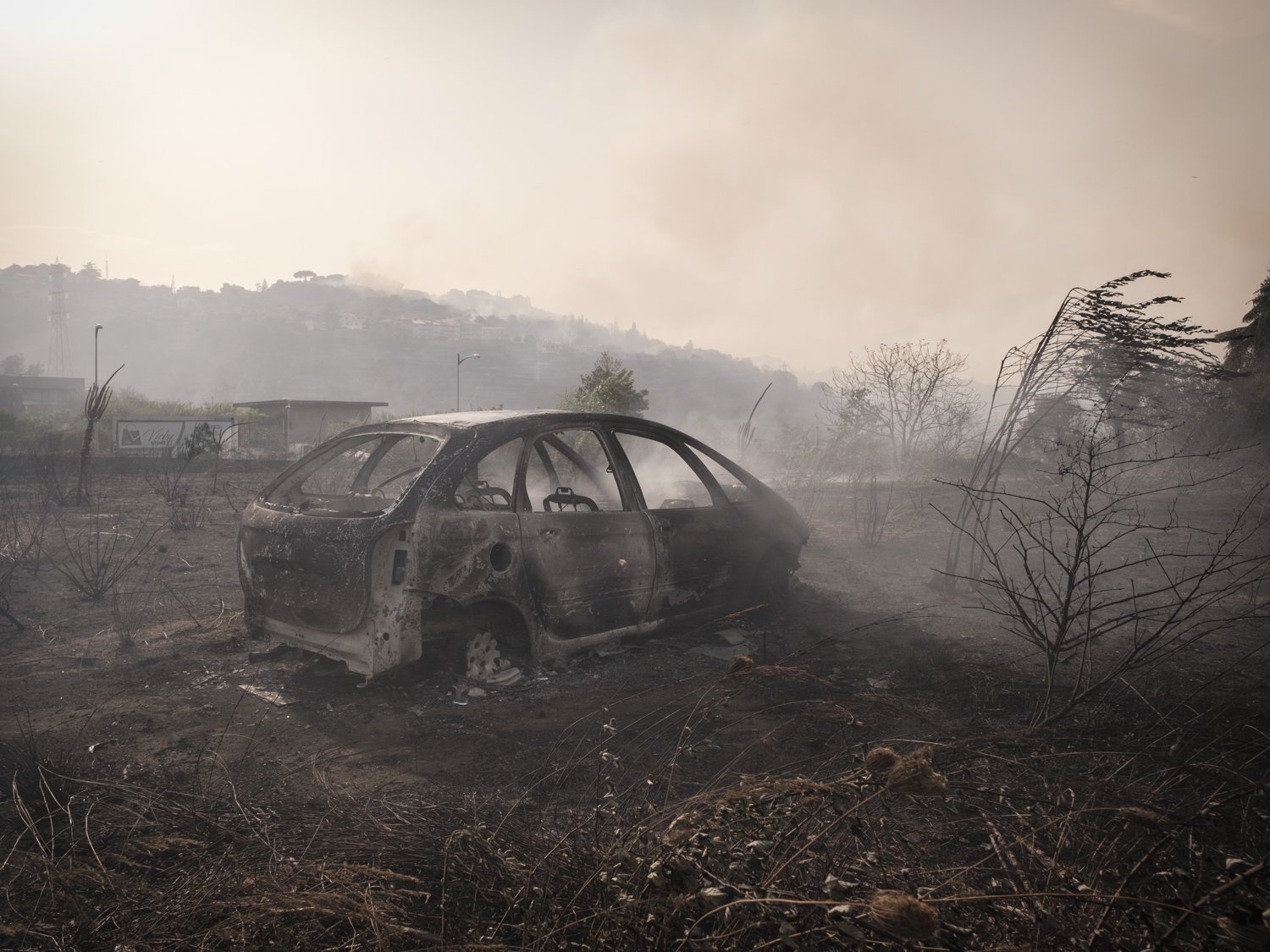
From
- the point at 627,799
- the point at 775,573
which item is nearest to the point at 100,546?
the point at 775,573

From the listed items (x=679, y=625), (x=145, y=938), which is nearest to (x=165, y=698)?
(x=145, y=938)

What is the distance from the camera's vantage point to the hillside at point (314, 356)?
121250 mm

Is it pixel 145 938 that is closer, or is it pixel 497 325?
A: pixel 145 938

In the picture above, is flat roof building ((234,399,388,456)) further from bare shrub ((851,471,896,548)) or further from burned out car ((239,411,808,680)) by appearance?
burned out car ((239,411,808,680))

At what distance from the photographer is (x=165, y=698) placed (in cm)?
394

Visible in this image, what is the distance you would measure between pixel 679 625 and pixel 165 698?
9.72ft

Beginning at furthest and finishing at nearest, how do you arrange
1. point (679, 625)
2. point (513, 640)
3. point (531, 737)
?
point (679, 625) → point (513, 640) → point (531, 737)

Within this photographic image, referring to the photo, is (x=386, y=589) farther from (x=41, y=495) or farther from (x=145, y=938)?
(x=41, y=495)

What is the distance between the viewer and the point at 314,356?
132625 millimetres

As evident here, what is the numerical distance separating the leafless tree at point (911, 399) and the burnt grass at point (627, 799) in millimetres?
7749

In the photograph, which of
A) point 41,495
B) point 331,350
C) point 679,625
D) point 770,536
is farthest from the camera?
point 331,350

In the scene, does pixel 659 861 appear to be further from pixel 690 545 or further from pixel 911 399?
pixel 911 399

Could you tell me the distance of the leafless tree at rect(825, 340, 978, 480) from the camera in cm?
1272

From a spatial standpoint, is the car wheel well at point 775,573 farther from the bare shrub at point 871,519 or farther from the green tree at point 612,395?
the green tree at point 612,395
